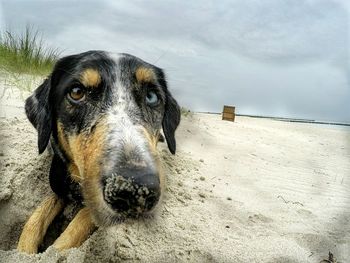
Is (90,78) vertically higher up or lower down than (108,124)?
higher up

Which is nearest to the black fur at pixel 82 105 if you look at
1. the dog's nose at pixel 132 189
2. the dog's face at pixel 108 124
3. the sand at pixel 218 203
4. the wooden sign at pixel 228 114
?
the dog's face at pixel 108 124

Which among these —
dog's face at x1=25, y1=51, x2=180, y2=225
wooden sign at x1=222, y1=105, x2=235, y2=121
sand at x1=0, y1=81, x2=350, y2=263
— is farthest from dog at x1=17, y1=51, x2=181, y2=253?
wooden sign at x1=222, y1=105, x2=235, y2=121

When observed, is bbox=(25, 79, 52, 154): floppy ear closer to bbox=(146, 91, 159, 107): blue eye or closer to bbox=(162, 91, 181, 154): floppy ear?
bbox=(146, 91, 159, 107): blue eye

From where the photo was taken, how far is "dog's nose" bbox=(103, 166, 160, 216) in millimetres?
2402

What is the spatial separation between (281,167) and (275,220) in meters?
1.89

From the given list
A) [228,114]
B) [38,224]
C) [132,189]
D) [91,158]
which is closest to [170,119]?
[38,224]

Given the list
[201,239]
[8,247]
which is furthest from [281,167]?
[8,247]

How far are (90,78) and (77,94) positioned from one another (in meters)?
0.18

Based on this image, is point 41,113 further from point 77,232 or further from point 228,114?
point 228,114

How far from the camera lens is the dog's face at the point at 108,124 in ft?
8.27

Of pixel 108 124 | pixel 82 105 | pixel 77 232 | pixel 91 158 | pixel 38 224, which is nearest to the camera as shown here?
pixel 91 158

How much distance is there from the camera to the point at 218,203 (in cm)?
503

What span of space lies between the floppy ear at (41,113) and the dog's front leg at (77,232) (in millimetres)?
726

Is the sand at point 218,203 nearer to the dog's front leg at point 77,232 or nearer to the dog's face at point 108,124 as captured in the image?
the dog's front leg at point 77,232
